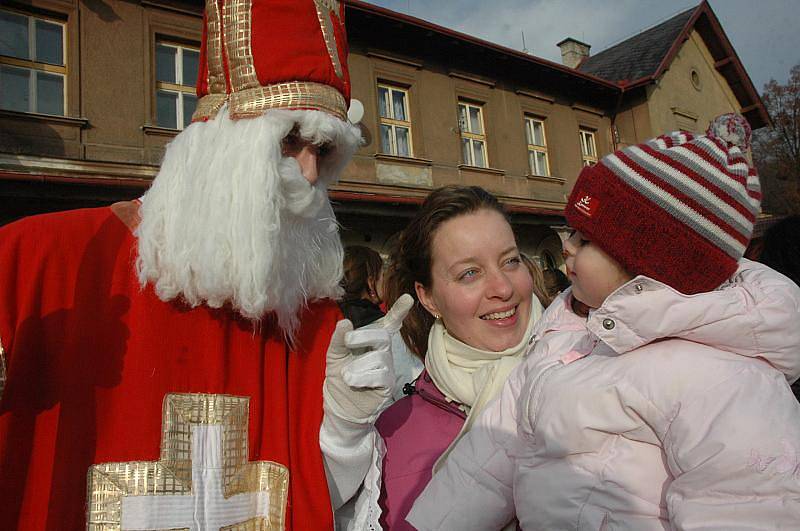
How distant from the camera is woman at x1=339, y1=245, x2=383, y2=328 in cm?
388

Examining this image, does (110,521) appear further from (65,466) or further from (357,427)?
(357,427)

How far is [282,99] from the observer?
183 centimetres

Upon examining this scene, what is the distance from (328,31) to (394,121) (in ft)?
29.9

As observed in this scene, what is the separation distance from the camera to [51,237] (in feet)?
4.75

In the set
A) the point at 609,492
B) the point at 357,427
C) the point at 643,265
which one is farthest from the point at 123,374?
the point at 643,265

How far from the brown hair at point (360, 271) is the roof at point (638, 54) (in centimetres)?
1315

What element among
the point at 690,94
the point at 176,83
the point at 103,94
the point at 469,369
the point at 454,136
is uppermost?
the point at 690,94

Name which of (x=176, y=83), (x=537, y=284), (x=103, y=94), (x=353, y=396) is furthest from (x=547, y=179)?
(x=353, y=396)

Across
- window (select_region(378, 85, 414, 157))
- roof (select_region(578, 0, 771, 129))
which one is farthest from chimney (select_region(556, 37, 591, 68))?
window (select_region(378, 85, 414, 157))

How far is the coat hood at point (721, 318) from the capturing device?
131 cm

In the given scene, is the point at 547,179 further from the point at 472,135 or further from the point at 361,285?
the point at 361,285

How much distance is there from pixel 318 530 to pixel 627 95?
1573 cm

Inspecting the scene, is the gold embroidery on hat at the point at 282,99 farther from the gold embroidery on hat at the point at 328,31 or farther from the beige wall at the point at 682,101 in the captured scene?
the beige wall at the point at 682,101

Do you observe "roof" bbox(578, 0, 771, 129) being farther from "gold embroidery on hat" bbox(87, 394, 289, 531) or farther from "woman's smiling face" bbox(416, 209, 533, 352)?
"gold embroidery on hat" bbox(87, 394, 289, 531)
